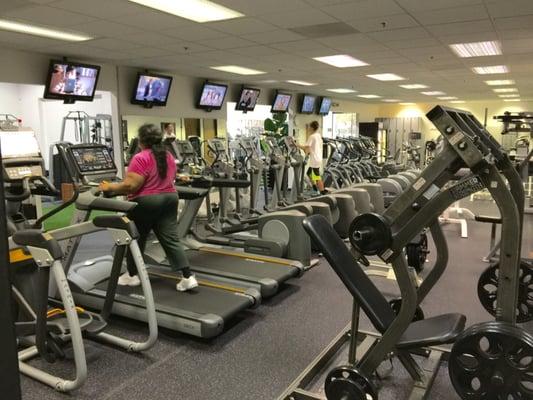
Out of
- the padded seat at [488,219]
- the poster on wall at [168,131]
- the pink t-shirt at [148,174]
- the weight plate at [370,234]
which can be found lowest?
the padded seat at [488,219]

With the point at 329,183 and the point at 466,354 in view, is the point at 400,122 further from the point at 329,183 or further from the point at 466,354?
the point at 466,354

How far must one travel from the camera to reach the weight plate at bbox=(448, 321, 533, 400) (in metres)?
1.93

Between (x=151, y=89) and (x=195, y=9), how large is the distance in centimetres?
386

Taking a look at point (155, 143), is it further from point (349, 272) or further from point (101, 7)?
point (349, 272)

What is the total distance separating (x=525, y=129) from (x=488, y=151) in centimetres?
279

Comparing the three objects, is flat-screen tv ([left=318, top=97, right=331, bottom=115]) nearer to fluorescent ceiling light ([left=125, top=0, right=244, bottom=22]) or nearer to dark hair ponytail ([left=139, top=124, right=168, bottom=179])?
fluorescent ceiling light ([left=125, top=0, right=244, bottom=22])

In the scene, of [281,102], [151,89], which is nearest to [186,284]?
[151,89]

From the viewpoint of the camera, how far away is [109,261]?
453 centimetres

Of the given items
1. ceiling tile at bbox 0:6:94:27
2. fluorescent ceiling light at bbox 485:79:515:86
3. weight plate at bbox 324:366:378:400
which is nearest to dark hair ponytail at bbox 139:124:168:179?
ceiling tile at bbox 0:6:94:27

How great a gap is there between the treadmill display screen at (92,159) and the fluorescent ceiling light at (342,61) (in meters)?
4.12

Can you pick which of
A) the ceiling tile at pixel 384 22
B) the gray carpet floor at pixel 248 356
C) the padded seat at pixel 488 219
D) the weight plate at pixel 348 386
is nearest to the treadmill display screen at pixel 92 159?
the gray carpet floor at pixel 248 356

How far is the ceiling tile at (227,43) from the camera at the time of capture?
17.9 ft

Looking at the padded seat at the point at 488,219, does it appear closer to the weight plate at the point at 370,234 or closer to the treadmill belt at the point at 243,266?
the treadmill belt at the point at 243,266

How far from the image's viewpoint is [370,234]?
2.13 metres
